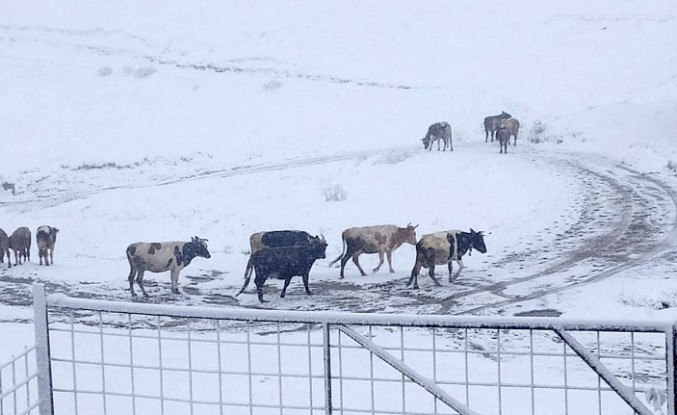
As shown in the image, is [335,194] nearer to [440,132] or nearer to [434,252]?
[440,132]

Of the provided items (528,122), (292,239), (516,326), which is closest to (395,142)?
(528,122)

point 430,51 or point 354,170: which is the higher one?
point 430,51

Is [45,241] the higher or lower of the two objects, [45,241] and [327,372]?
the lower

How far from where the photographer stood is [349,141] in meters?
38.8

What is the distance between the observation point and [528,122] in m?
40.0

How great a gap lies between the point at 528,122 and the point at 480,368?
30.3 metres

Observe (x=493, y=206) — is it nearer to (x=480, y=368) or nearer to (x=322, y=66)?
(x=480, y=368)

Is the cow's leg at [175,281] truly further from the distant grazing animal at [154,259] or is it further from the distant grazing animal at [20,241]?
the distant grazing animal at [20,241]

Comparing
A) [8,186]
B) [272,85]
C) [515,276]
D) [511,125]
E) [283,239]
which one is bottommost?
[515,276]

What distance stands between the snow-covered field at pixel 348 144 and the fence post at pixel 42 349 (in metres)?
6.53

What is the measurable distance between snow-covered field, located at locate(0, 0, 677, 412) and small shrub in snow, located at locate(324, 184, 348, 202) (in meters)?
0.40

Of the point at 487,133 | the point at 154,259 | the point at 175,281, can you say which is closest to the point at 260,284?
the point at 175,281

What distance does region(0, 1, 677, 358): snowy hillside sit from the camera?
17266mm

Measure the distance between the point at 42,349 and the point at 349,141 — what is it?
33496 millimetres
